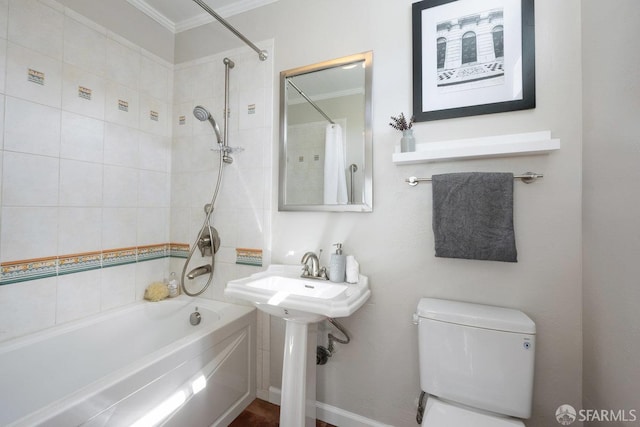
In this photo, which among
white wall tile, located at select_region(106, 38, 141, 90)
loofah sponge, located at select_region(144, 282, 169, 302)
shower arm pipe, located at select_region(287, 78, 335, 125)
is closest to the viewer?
shower arm pipe, located at select_region(287, 78, 335, 125)

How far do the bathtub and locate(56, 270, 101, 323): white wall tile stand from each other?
0.06m

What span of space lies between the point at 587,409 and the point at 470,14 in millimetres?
1732

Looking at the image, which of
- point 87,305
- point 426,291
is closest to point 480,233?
point 426,291

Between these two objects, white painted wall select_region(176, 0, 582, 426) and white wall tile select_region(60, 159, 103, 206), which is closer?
white painted wall select_region(176, 0, 582, 426)

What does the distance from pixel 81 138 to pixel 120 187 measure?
33 centimetres

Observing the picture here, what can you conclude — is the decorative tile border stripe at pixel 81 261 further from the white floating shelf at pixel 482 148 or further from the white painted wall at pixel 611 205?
the white painted wall at pixel 611 205

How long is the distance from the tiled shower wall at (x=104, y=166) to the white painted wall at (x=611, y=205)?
1.50 metres

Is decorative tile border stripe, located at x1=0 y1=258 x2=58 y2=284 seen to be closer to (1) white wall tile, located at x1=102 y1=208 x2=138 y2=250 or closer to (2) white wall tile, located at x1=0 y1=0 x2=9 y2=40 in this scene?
(1) white wall tile, located at x1=102 y1=208 x2=138 y2=250

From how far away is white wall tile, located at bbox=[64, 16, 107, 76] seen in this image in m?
1.42

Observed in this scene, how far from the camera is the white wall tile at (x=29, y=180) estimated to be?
1217 millimetres

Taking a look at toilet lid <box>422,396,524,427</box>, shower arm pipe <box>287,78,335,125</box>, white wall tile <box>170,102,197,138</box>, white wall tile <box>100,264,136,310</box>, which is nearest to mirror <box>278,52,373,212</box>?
shower arm pipe <box>287,78,335,125</box>

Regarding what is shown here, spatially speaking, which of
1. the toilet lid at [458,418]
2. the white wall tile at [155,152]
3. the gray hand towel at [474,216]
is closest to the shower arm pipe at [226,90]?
the white wall tile at [155,152]

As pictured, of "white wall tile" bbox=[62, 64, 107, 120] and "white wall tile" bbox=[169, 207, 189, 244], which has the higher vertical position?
"white wall tile" bbox=[62, 64, 107, 120]

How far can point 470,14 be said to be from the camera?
1216mm
